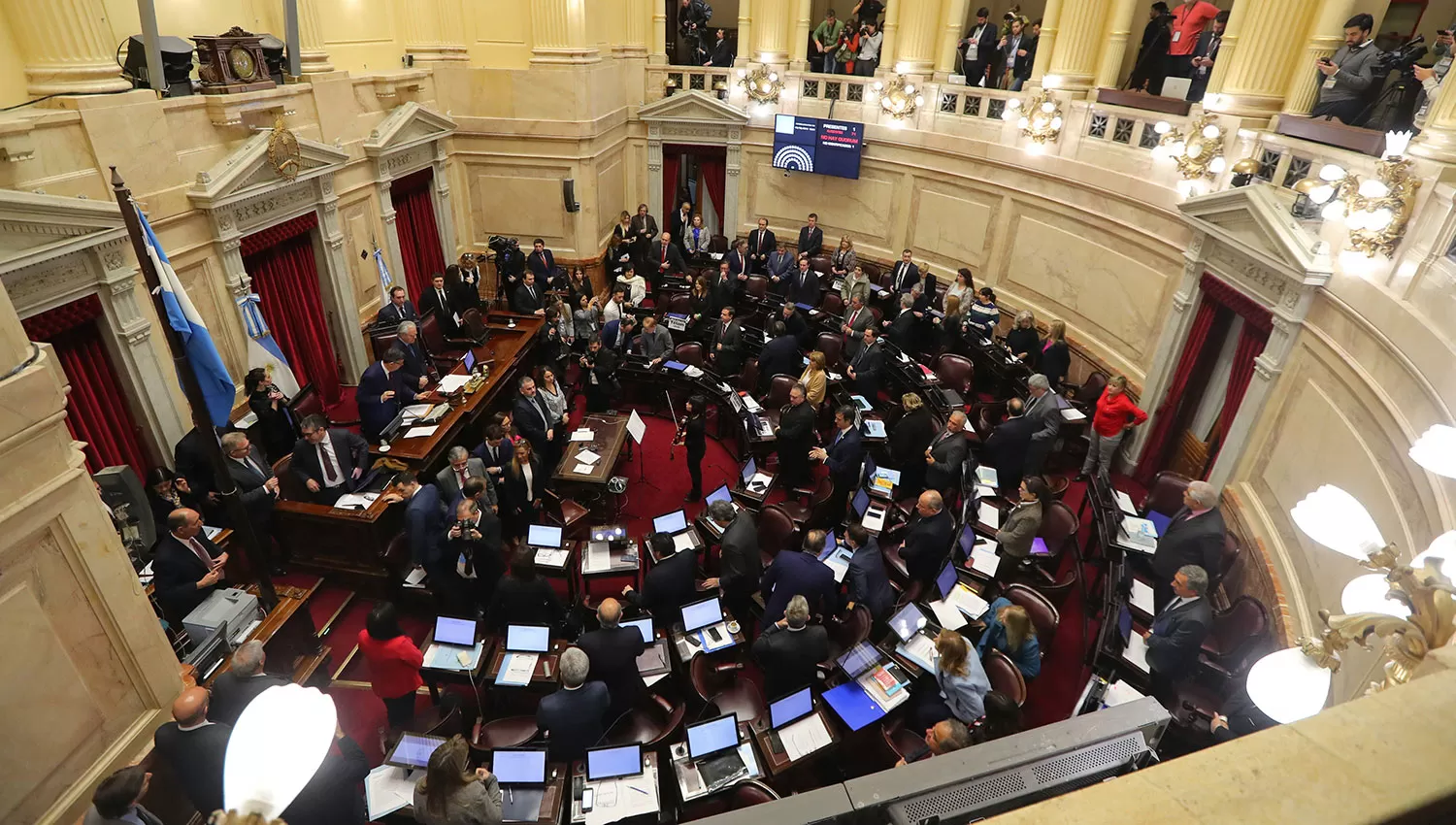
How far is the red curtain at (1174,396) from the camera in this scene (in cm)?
812

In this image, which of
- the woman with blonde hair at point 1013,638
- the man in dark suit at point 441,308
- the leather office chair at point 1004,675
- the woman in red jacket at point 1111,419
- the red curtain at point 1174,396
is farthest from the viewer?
→ the man in dark suit at point 441,308

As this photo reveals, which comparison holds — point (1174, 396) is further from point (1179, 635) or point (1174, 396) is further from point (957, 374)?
point (1179, 635)

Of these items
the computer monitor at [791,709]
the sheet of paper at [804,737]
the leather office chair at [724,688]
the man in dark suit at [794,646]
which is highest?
the man in dark suit at [794,646]

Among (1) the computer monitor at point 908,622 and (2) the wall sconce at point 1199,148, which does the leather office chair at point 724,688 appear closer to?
(1) the computer monitor at point 908,622

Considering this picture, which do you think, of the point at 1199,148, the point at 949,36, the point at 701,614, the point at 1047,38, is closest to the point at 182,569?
the point at 701,614

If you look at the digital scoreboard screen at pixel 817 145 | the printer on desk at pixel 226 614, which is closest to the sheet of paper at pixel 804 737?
the printer on desk at pixel 226 614

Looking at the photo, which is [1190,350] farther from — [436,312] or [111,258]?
[111,258]

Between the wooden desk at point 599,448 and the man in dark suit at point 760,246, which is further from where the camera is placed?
the man in dark suit at point 760,246

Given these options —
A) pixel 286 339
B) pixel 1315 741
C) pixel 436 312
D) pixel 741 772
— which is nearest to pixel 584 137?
pixel 436 312

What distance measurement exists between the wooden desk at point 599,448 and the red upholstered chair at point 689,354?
160 cm

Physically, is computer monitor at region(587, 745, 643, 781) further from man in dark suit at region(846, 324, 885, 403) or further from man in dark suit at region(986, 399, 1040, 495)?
man in dark suit at region(846, 324, 885, 403)

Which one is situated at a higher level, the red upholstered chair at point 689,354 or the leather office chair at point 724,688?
the red upholstered chair at point 689,354

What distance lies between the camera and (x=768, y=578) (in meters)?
6.01

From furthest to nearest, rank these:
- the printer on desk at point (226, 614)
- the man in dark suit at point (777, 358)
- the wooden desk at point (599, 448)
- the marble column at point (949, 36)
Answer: the marble column at point (949, 36)
the man in dark suit at point (777, 358)
the wooden desk at point (599, 448)
the printer on desk at point (226, 614)
